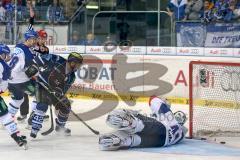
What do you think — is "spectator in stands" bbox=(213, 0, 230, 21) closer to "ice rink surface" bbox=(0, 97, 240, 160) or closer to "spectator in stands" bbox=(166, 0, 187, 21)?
"spectator in stands" bbox=(166, 0, 187, 21)

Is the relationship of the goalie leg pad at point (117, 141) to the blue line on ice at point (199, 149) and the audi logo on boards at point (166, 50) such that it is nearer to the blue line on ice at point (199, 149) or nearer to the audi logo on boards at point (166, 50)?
the blue line on ice at point (199, 149)

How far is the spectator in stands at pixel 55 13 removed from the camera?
49.6 feet

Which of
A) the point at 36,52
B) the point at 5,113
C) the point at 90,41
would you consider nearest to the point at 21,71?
the point at 36,52

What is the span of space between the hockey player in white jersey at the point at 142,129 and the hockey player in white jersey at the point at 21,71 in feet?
6.55

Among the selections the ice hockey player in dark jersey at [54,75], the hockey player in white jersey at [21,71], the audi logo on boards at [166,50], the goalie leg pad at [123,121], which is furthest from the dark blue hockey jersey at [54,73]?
the audi logo on boards at [166,50]

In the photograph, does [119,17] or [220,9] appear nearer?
[220,9]

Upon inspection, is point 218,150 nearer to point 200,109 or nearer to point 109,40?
point 200,109

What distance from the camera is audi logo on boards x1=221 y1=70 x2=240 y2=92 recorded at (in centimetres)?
1036

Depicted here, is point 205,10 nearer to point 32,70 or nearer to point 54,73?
point 54,73

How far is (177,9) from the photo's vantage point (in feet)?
46.3

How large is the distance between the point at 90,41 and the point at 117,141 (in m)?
6.79

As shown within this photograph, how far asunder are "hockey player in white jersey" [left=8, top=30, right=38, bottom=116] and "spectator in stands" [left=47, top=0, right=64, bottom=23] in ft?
17.8

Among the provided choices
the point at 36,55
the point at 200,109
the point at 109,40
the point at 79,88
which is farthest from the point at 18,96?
the point at 109,40

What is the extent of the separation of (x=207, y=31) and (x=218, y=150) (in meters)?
5.56
